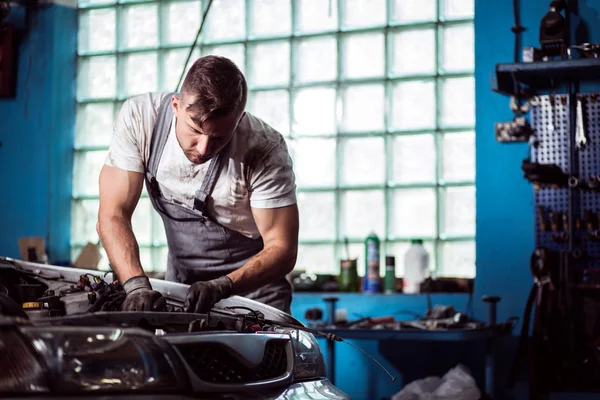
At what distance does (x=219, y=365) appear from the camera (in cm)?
160

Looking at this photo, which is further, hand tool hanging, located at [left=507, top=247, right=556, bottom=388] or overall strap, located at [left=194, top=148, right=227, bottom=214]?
hand tool hanging, located at [left=507, top=247, right=556, bottom=388]

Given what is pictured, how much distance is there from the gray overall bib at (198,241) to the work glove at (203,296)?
513 mm

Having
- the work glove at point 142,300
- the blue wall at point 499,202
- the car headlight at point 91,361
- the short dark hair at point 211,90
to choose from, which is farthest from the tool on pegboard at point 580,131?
the car headlight at point 91,361

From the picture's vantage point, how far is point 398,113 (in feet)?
16.1

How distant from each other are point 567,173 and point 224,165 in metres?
2.25

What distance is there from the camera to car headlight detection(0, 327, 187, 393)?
1.34 metres

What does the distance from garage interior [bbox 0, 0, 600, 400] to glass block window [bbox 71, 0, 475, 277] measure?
0.01 meters

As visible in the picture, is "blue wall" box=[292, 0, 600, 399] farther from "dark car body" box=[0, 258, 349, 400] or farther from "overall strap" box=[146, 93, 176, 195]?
"dark car body" box=[0, 258, 349, 400]

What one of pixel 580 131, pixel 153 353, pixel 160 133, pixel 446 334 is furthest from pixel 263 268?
pixel 580 131

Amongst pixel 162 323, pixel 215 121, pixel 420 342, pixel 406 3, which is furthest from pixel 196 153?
pixel 406 3

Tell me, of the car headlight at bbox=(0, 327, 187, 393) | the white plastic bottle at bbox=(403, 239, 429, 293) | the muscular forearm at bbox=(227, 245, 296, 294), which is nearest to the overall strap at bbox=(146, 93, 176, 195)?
the muscular forearm at bbox=(227, 245, 296, 294)

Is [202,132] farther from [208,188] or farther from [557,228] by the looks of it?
[557,228]

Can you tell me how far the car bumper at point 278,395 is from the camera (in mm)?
1376

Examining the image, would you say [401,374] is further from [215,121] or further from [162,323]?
[162,323]
